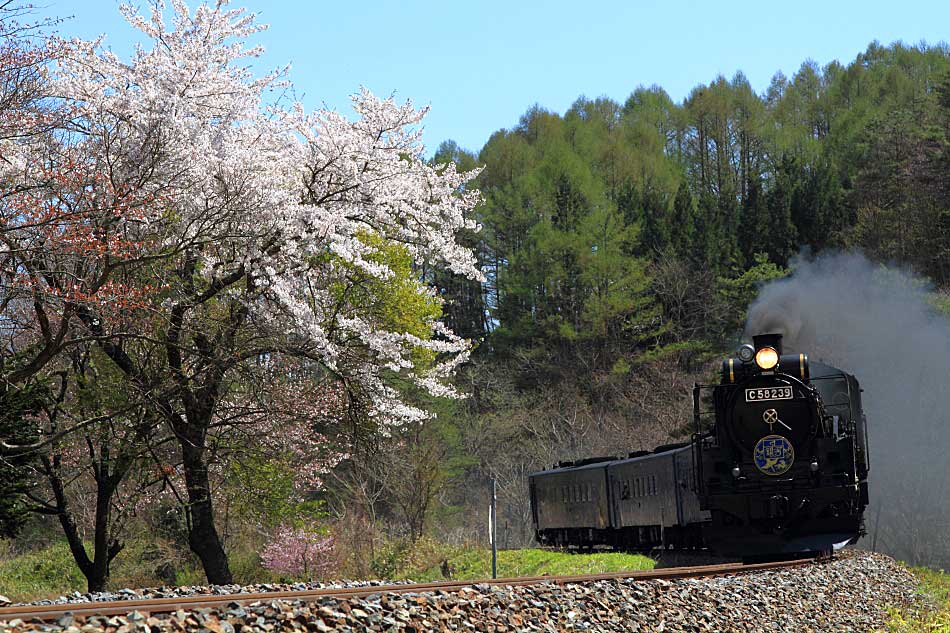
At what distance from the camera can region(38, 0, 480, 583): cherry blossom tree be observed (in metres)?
14.8

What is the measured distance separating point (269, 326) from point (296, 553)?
12.6 metres

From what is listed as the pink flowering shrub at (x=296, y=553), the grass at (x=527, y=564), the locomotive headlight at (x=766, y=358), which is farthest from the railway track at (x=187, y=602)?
the pink flowering shrub at (x=296, y=553)

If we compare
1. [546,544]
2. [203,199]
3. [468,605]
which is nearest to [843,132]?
[546,544]

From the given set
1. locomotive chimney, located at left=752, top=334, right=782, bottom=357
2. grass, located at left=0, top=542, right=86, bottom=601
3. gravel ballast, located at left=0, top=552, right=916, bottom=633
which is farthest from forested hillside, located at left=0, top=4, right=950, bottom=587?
gravel ballast, located at left=0, top=552, right=916, bottom=633

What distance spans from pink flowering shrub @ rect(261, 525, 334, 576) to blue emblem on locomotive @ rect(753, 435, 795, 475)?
1453 centimetres

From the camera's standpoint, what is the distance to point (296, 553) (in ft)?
88.3

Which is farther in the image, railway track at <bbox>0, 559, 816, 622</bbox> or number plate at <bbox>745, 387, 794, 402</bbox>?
number plate at <bbox>745, 387, 794, 402</bbox>

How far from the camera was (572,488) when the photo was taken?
90.9 feet

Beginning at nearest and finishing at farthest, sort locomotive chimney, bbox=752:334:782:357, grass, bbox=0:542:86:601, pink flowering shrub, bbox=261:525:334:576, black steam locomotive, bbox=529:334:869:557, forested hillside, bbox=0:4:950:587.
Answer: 1. forested hillside, bbox=0:4:950:587
2. black steam locomotive, bbox=529:334:869:557
3. locomotive chimney, bbox=752:334:782:357
4. grass, bbox=0:542:86:601
5. pink flowering shrub, bbox=261:525:334:576

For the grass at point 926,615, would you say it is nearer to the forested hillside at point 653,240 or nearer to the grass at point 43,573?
the grass at point 43,573

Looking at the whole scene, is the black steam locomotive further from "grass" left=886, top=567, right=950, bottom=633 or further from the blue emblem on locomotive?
"grass" left=886, top=567, right=950, bottom=633

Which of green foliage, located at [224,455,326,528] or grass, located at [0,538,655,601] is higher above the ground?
green foliage, located at [224,455,326,528]

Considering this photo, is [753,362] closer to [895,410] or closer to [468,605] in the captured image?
[468,605]

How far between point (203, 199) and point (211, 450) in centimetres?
495
